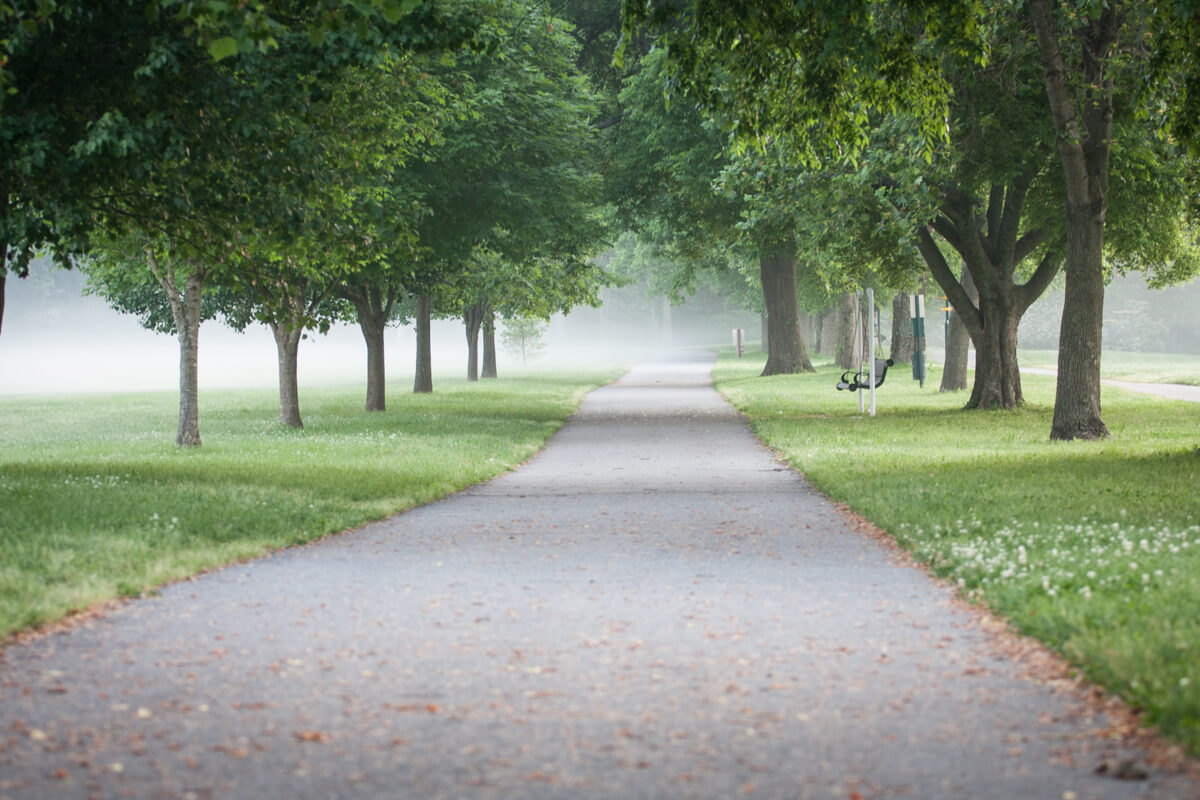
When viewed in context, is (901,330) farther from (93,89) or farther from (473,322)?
(93,89)

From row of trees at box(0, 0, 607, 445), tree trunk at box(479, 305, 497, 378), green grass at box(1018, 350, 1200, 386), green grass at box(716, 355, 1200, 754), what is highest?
row of trees at box(0, 0, 607, 445)

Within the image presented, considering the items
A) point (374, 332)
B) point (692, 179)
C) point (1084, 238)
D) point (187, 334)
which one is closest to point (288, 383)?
point (187, 334)

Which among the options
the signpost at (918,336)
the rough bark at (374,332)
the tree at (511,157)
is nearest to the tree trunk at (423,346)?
the rough bark at (374,332)

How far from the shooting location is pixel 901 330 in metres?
44.4

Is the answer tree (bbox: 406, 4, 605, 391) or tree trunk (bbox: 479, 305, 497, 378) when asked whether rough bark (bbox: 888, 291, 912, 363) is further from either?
tree (bbox: 406, 4, 605, 391)

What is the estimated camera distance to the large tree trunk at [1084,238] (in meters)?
17.0

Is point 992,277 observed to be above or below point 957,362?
above

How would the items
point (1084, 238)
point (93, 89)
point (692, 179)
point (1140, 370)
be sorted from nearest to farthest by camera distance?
point (93, 89) < point (1084, 238) < point (692, 179) < point (1140, 370)

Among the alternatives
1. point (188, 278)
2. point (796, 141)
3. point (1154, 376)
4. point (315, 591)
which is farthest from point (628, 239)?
point (315, 591)

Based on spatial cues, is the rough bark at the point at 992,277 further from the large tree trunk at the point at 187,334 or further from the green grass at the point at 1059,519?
the large tree trunk at the point at 187,334

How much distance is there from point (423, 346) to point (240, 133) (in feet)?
81.4

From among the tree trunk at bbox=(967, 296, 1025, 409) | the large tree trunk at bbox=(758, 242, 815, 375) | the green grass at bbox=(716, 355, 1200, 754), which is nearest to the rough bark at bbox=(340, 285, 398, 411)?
the green grass at bbox=(716, 355, 1200, 754)

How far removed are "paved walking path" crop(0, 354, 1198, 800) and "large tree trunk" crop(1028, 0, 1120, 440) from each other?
9968 mm

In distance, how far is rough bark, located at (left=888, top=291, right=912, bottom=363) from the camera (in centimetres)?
4288
